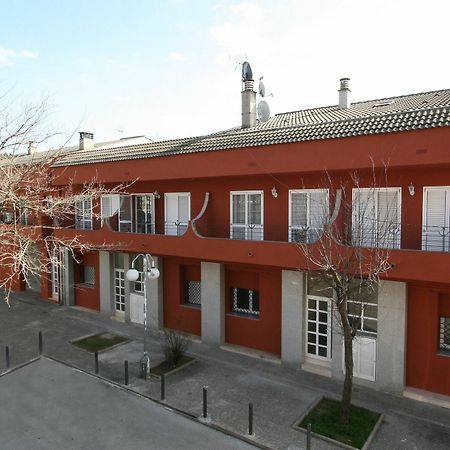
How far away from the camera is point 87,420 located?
9.48m

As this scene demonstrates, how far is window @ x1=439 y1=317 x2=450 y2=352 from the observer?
10.5 meters

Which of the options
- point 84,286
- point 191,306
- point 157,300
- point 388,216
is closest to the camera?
point 388,216

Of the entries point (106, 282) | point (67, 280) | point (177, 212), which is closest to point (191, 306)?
point (177, 212)

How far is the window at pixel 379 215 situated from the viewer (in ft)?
34.1

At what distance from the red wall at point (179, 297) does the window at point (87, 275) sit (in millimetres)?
5371

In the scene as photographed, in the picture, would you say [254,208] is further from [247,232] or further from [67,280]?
[67,280]

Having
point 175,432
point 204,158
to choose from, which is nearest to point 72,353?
point 175,432

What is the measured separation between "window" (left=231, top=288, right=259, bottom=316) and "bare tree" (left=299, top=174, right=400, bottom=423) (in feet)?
9.04

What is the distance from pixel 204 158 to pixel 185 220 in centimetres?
282

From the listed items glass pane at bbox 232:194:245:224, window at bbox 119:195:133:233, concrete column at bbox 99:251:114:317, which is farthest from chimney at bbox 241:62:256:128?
concrete column at bbox 99:251:114:317

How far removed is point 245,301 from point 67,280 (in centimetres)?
989

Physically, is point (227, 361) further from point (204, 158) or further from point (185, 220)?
point (204, 158)

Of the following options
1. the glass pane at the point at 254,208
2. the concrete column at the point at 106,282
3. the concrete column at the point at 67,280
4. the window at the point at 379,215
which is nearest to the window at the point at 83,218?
the concrete column at the point at 67,280

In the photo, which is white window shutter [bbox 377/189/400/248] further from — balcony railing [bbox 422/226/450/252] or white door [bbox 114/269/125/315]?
white door [bbox 114/269/125/315]
